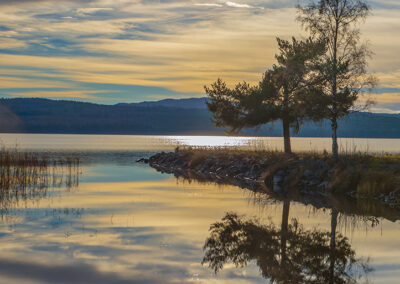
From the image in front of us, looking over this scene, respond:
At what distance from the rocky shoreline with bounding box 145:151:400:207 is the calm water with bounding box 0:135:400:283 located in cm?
366

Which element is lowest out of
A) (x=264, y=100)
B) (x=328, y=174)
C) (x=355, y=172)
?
(x=328, y=174)

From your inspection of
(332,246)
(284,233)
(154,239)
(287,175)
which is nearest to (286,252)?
(332,246)

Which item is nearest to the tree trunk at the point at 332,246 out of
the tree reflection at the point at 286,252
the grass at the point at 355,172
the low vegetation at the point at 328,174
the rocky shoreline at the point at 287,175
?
the tree reflection at the point at 286,252

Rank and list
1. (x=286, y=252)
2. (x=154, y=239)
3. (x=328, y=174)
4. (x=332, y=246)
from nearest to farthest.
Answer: (x=286, y=252), (x=332, y=246), (x=154, y=239), (x=328, y=174)

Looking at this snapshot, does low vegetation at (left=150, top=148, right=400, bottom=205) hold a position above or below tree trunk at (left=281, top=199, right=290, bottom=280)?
above

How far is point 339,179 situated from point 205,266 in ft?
61.9

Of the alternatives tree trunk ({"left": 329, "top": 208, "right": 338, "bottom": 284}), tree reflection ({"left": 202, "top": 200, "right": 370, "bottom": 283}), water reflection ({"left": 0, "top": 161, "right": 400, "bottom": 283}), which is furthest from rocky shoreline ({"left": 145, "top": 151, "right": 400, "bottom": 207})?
tree reflection ({"left": 202, "top": 200, "right": 370, "bottom": 283})

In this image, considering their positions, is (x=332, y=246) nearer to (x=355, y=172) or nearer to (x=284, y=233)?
(x=284, y=233)

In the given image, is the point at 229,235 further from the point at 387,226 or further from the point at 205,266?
the point at 387,226

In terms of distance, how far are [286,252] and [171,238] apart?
3.60 m

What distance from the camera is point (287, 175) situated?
3388 cm

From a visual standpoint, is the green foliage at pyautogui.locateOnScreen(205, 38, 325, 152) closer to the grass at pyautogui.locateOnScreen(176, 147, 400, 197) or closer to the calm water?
the grass at pyautogui.locateOnScreen(176, 147, 400, 197)

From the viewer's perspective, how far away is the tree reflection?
457 inches

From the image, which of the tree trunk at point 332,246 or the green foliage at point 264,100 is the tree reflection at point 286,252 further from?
the green foliage at point 264,100
